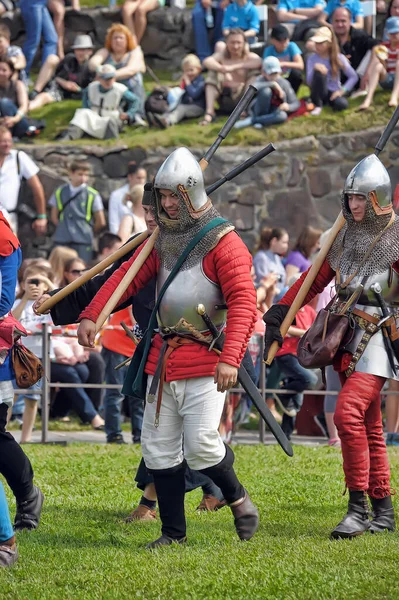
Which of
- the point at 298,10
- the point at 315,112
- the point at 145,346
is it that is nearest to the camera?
the point at 145,346

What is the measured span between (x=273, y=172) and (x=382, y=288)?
948 cm

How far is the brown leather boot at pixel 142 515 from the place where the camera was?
25.6 feet

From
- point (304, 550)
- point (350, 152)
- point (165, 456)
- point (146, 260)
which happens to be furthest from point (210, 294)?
point (350, 152)

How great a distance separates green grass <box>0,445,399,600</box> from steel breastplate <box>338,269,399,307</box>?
1.29 metres

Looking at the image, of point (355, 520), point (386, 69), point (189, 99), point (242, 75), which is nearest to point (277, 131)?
point (242, 75)

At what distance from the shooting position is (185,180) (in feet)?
21.9

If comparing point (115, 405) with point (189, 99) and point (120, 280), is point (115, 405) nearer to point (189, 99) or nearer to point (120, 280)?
point (120, 280)

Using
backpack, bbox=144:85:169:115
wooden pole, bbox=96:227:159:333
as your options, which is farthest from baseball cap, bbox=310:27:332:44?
wooden pole, bbox=96:227:159:333

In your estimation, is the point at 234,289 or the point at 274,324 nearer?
the point at 234,289

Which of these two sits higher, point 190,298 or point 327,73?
point 190,298

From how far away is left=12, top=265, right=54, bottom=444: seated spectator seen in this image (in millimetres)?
11383

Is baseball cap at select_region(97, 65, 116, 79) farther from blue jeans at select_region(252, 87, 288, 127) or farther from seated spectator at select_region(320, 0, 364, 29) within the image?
seated spectator at select_region(320, 0, 364, 29)

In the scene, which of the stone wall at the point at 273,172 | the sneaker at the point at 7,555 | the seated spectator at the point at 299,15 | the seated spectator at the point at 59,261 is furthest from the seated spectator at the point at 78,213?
the sneaker at the point at 7,555

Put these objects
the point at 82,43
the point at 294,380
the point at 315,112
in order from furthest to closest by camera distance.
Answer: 1. the point at 82,43
2. the point at 315,112
3. the point at 294,380
